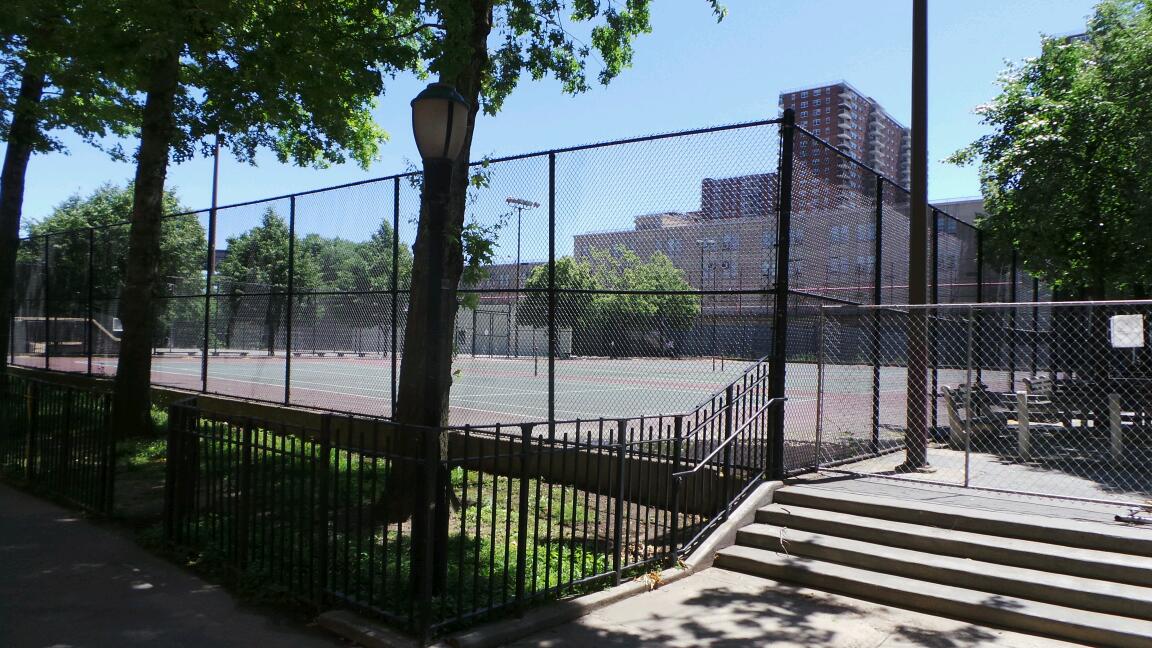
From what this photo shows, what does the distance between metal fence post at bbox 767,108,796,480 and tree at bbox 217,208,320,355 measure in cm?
828

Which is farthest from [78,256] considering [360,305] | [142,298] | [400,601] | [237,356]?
[400,601]

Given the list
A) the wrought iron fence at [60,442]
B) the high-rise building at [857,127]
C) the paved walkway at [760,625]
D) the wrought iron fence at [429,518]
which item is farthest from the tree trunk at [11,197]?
the high-rise building at [857,127]

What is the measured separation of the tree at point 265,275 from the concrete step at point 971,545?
360 inches

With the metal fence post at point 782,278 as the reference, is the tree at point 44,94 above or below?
above

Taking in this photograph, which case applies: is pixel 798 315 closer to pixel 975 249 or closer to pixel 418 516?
pixel 418 516

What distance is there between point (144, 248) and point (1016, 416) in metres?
14.2

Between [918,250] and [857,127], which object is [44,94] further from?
[857,127]

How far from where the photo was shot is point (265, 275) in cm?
1399

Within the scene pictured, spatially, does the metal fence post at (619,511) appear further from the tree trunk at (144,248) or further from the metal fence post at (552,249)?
the tree trunk at (144,248)

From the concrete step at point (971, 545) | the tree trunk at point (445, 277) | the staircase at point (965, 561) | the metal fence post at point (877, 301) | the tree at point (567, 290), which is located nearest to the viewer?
the staircase at point (965, 561)

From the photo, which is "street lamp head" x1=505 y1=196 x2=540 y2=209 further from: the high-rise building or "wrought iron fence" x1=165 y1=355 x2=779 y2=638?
the high-rise building

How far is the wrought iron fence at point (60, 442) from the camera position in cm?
776

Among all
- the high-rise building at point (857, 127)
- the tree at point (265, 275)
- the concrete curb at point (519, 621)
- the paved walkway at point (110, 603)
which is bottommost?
the paved walkway at point (110, 603)

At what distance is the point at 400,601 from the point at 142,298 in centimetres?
919
